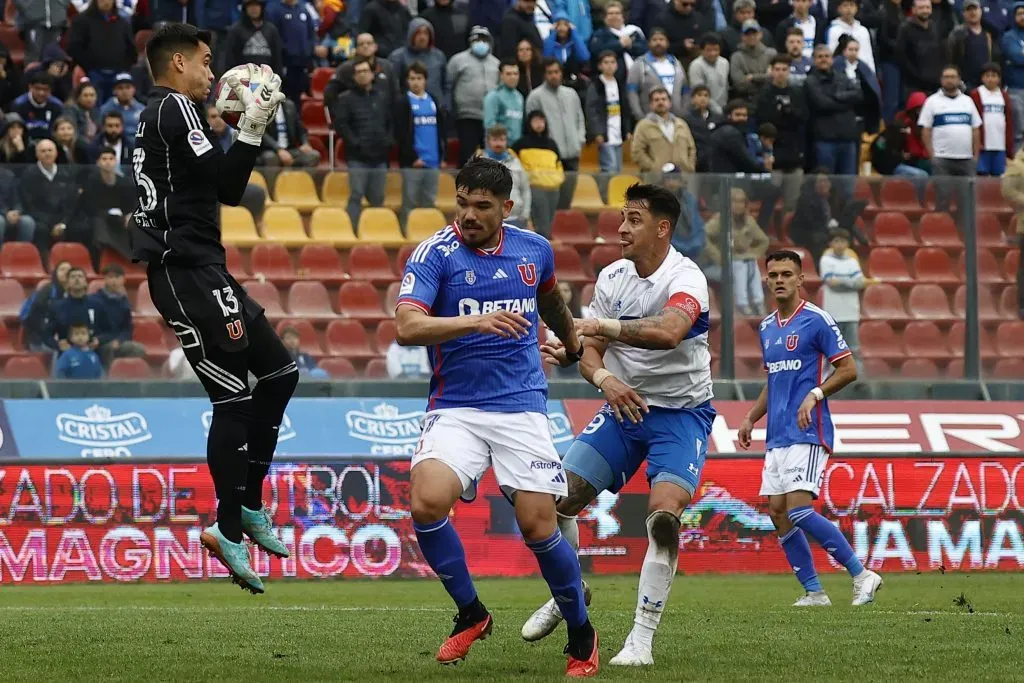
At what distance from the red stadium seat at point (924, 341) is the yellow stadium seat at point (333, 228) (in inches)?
242

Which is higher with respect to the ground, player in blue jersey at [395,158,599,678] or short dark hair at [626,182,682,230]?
short dark hair at [626,182,682,230]

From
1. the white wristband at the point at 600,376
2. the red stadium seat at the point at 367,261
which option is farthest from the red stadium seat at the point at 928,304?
the white wristband at the point at 600,376

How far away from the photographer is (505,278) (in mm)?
7828

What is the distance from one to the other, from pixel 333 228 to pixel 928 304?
6.61 metres

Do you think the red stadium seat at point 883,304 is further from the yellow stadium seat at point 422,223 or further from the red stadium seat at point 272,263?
the red stadium seat at point 272,263

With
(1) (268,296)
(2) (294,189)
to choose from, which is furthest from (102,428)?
(2) (294,189)

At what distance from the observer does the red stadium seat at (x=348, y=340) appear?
17.0 m

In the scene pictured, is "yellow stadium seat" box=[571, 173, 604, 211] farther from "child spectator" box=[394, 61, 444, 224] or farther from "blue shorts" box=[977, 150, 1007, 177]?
"blue shorts" box=[977, 150, 1007, 177]

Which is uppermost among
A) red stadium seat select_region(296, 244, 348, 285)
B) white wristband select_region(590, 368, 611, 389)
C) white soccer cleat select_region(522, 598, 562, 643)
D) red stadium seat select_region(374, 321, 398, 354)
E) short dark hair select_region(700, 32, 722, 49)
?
short dark hair select_region(700, 32, 722, 49)

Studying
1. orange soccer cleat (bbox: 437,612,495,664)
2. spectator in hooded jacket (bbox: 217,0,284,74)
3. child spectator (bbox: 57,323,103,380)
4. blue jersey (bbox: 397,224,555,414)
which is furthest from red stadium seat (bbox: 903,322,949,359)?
orange soccer cleat (bbox: 437,612,495,664)

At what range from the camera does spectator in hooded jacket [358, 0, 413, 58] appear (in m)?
20.3

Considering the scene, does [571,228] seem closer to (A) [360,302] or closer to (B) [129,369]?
(A) [360,302]

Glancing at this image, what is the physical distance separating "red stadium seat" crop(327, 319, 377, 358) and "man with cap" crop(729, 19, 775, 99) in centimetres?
664

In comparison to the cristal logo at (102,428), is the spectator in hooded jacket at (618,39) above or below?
above
